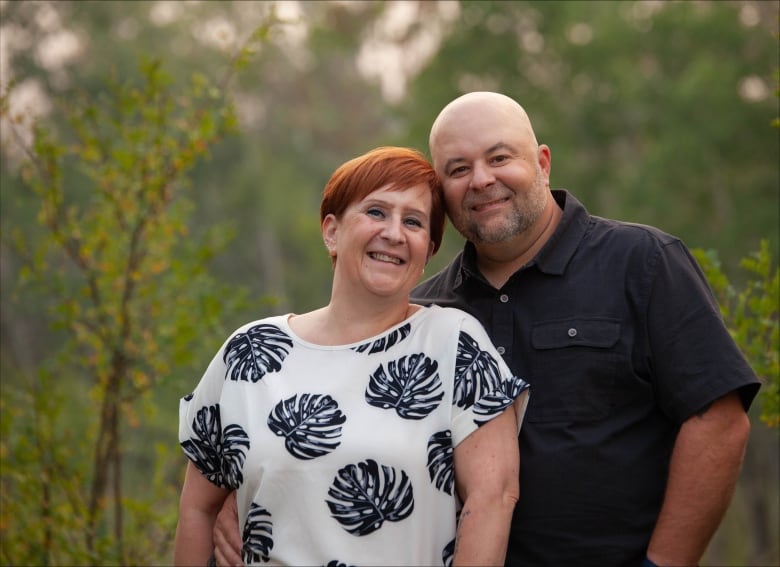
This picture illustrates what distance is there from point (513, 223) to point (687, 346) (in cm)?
63

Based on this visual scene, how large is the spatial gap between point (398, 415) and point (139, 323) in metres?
2.92

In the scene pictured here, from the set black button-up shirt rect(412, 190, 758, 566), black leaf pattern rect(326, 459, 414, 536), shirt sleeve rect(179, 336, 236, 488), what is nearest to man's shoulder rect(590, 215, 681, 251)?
Answer: black button-up shirt rect(412, 190, 758, 566)

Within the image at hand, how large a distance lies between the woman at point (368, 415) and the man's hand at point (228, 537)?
0.05 m

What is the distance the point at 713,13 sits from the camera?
54.6ft

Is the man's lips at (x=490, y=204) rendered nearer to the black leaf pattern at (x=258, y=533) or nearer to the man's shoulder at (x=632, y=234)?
the man's shoulder at (x=632, y=234)

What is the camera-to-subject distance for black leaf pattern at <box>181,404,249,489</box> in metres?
2.83


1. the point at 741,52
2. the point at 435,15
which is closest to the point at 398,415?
the point at 741,52

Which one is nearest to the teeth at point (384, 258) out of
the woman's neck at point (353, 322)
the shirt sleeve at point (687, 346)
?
the woman's neck at point (353, 322)

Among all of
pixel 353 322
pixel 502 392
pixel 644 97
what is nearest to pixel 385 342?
pixel 353 322

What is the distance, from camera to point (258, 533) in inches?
110

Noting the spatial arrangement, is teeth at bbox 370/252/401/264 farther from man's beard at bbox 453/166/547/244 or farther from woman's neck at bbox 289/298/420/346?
man's beard at bbox 453/166/547/244

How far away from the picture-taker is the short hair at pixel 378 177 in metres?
2.86

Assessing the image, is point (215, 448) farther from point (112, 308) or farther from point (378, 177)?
point (112, 308)

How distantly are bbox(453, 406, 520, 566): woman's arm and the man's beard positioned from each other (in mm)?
633
